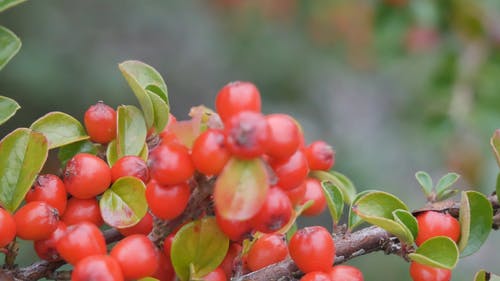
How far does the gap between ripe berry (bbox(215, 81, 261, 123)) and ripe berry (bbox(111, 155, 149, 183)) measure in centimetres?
21

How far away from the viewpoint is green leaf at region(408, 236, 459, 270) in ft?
3.16

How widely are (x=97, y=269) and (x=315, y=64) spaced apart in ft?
13.8

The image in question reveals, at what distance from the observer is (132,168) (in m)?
1.03

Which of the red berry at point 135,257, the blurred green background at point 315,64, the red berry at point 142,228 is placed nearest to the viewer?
the red berry at point 135,257

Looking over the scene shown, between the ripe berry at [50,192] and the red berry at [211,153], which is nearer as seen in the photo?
the red berry at [211,153]

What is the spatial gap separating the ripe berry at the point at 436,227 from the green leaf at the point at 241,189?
1.16ft

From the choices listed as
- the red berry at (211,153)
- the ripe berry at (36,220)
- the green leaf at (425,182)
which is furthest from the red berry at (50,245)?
the green leaf at (425,182)

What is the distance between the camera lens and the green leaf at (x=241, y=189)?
0.81m

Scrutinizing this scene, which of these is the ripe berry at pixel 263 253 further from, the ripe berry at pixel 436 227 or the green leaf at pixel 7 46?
the green leaf at pixel 7 46

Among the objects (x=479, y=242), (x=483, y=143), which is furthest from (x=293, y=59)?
(x=479, y=242)

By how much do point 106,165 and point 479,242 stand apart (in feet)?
1.94

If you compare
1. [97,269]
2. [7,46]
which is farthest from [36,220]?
[7,46]

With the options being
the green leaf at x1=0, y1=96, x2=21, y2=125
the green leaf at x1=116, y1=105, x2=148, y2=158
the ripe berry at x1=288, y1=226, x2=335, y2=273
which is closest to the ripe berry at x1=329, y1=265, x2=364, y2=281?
the ripe berry at x1=288, y1=226, x2=335, y2=273

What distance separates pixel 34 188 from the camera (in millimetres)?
1010
